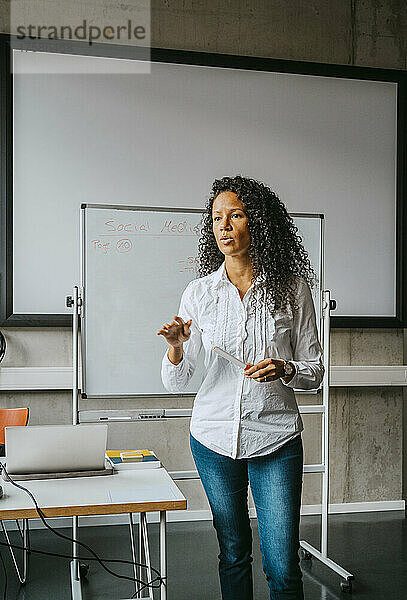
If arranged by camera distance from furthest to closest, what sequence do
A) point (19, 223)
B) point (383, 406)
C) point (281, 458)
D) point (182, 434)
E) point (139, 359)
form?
1. point (383, 406)
2. point (182, 434)
3. point (19, 223)
4. point (139, 359)
5. point (281, 458)

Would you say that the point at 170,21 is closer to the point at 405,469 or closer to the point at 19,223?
the point at 19,223

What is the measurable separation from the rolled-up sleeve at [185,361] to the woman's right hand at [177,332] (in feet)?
0.25

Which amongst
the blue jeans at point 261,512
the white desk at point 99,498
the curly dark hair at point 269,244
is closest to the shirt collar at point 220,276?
the curly dark hair at point 269,244

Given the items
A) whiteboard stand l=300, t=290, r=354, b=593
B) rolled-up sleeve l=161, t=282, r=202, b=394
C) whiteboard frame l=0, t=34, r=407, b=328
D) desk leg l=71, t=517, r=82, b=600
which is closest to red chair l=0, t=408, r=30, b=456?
whiteboard frame l=0, t=34, r=407, b=328

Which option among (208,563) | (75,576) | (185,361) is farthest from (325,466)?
(185,361)

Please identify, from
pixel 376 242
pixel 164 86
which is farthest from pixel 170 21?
pixel 376 242

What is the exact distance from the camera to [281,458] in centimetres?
212

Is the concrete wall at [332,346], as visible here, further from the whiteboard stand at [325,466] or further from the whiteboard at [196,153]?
the whiteboard stand at [325,466]

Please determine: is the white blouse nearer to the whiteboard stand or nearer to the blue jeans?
the blue jeans

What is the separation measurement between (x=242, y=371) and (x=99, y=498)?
0.58 m

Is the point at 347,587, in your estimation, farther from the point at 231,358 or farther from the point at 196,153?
the point at 196,153

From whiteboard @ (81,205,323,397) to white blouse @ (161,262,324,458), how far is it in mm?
1276

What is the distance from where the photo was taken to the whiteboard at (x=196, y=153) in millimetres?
4059

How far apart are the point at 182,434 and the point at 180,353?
218 centimetres
